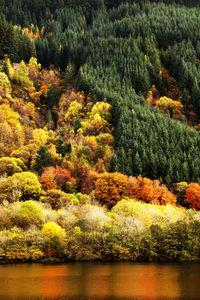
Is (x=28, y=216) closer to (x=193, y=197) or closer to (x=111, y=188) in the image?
(x=111, y=188)

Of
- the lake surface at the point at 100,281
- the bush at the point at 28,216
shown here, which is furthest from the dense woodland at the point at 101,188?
the lake surface at the point at 100,281

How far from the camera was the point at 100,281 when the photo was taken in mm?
76438

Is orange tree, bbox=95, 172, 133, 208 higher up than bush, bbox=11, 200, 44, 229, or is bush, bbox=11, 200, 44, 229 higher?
bush, bbox=11, 200, 44, 229

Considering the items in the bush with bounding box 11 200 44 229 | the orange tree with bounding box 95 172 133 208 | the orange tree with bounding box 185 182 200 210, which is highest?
the bush with bounding box 11 200 44 229

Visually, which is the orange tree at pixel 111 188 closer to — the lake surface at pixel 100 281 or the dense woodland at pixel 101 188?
the dense woodland at pixel 101 188

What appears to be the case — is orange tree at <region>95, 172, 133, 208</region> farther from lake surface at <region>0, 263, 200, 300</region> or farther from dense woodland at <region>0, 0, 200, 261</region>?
lake surface at <region>0, 263, 200, 300</region>

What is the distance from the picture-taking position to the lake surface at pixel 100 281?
66.2 m

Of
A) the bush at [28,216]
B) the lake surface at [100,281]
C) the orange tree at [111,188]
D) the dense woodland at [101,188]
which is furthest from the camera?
the orange tree at [111,188]

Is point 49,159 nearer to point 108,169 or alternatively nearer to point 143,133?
point 108,169

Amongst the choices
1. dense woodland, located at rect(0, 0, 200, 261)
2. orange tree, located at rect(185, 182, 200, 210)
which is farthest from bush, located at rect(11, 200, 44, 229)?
orange tree, located at rect(185, 182, 200, 210)

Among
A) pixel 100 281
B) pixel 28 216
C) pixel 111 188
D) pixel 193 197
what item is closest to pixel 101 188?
pixel 111 188

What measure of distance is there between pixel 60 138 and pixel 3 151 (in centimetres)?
2204

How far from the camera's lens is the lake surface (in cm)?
6619

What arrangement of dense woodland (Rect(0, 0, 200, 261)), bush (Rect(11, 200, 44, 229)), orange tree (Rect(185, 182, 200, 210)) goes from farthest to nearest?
orange tree (Rect(185, 182, 200, 210)), bush (Rect(11, 200, 44, 229)), dense woodland (Rect(0, 0, 200, 261))
